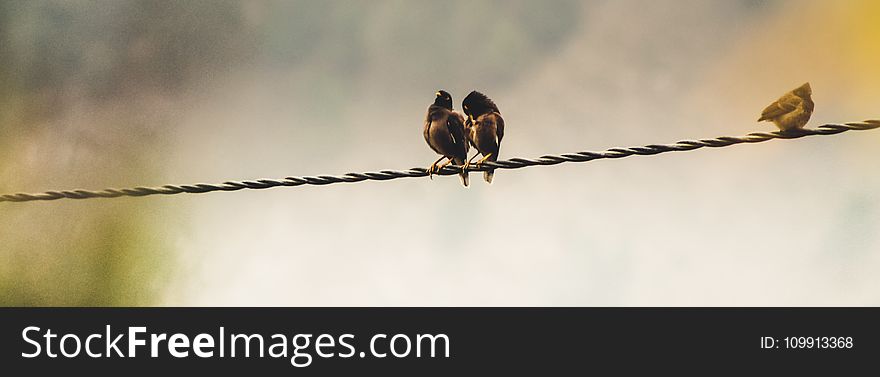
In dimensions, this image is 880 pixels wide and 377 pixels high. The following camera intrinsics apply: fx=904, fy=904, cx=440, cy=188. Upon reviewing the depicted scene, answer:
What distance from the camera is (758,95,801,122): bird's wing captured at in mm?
6918

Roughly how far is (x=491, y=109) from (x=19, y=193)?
13.2 feet

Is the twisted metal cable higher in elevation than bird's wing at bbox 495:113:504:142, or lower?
lower

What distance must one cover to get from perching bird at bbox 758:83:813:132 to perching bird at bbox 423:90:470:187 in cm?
255

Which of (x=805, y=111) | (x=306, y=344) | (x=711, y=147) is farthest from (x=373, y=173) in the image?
(x=805, y=111)

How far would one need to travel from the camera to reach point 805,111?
6941 millimetres

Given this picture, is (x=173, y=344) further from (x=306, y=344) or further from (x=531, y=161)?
(x=531, y=161)

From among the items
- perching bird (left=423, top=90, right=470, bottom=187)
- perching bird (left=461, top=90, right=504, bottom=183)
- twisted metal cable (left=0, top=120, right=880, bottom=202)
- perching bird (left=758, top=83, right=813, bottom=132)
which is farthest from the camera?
perching bird (left=423, top=90, right=470, bottom=187)

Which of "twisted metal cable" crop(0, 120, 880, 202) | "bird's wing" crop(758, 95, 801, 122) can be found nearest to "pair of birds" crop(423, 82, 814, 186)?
"twisted metal cable" crop(0, 120, 880, 202)

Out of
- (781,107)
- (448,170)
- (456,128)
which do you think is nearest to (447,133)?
(456,128)

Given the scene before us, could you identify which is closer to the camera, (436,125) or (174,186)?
(174,186)

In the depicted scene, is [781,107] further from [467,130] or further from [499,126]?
[467,130]

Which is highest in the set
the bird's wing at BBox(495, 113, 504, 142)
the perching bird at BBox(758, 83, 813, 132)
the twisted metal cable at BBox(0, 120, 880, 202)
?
the bird's wing at BBox(495, 113, 504, 142)

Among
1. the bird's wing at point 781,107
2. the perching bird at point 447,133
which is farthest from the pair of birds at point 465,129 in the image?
the bird's wing at point 781,107

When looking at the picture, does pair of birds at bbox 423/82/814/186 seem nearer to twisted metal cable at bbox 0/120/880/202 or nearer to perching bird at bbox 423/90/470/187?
perching bird at bbox 423/90/470/187
